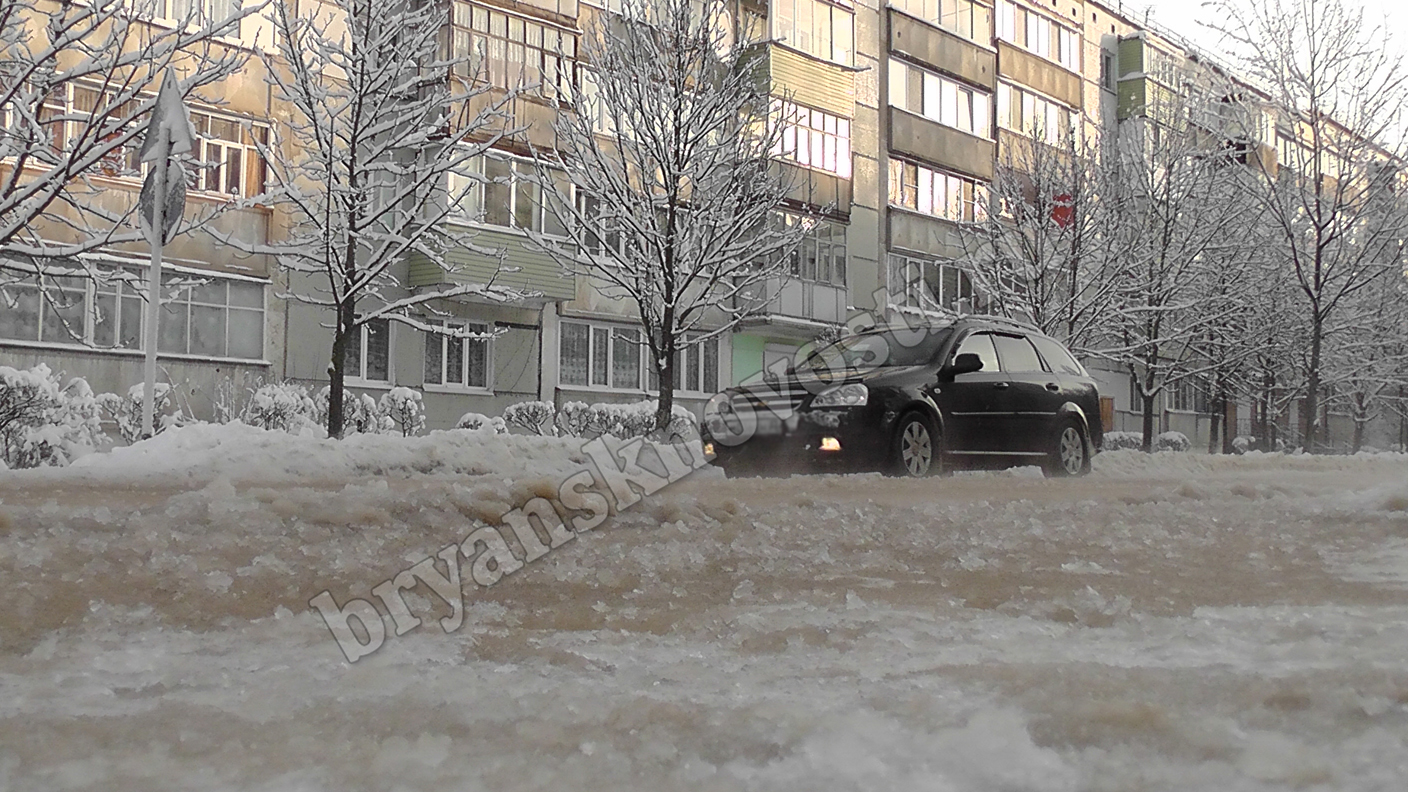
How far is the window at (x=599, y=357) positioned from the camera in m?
25.2

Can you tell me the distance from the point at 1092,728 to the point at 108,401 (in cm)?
1687

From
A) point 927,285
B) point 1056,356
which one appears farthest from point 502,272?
point 927,285

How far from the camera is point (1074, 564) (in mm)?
4340

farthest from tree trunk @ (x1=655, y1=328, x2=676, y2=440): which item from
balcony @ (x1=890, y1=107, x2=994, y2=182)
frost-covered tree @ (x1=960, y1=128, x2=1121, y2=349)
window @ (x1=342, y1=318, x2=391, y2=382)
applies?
balcony @ (x1=890, y1=107, x2=994, y2=182)

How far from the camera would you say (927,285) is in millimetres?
33281

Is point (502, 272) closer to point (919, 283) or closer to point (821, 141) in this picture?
point (821, 141)

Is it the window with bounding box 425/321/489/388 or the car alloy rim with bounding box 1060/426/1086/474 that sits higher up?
the window with bounding box 425/321/489/388

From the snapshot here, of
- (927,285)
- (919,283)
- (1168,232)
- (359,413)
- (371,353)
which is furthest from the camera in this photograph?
(927,285)

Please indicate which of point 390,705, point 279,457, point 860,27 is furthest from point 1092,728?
point 860,27

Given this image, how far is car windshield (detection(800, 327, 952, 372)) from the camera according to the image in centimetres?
1101

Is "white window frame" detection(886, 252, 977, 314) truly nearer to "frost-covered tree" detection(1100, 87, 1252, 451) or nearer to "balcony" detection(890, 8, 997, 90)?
"frost-covered tree" detection(1100, 87, 1252, 451)

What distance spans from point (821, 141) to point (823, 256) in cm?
270

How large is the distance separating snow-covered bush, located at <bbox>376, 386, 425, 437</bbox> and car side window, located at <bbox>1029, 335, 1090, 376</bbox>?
34.5 feet

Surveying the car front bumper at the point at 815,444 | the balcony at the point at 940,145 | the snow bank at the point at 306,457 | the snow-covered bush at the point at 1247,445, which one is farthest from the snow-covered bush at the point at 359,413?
the snow-covered bush at the point at 1247,445
